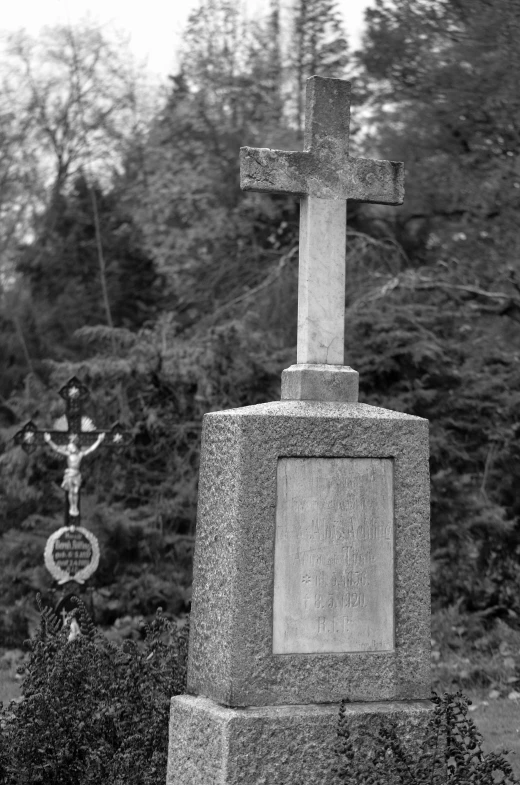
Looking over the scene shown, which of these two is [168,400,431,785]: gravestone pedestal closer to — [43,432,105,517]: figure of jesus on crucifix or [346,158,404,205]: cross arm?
[346,158,404,205]: cross arm

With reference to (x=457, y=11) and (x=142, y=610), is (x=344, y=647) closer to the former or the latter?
(x=142, y=610)

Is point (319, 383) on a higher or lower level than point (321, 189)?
lower

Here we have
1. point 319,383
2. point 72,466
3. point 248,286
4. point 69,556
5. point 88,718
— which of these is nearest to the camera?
point 319,383

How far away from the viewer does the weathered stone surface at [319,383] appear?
13.7 feet

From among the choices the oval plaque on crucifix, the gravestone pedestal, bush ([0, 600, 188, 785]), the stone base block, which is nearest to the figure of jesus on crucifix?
the oval plaque on crucifix

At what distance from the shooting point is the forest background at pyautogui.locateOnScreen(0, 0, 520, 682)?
9984 millimetres

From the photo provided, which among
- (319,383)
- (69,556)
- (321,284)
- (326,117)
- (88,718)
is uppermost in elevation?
(326,117)

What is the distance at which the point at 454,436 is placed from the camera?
1087 centimetres

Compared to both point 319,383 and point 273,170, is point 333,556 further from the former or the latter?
point 273,170

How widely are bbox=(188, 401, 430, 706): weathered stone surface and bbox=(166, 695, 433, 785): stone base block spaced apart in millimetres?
55

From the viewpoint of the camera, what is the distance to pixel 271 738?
388 cm

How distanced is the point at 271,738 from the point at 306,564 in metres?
0.58

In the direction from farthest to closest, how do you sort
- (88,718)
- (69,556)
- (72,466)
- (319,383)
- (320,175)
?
1. (72,466)
2. (69,556)
3. (88,718)
4. (320,175)
5. (319,383)

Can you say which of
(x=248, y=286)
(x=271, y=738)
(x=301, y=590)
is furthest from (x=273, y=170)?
(x=248, y=286)
